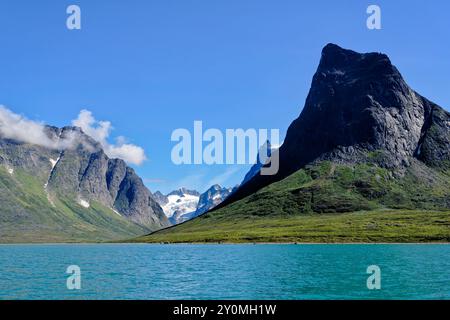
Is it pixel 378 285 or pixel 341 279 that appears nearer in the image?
pixel 378 285

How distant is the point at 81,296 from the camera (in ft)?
210
